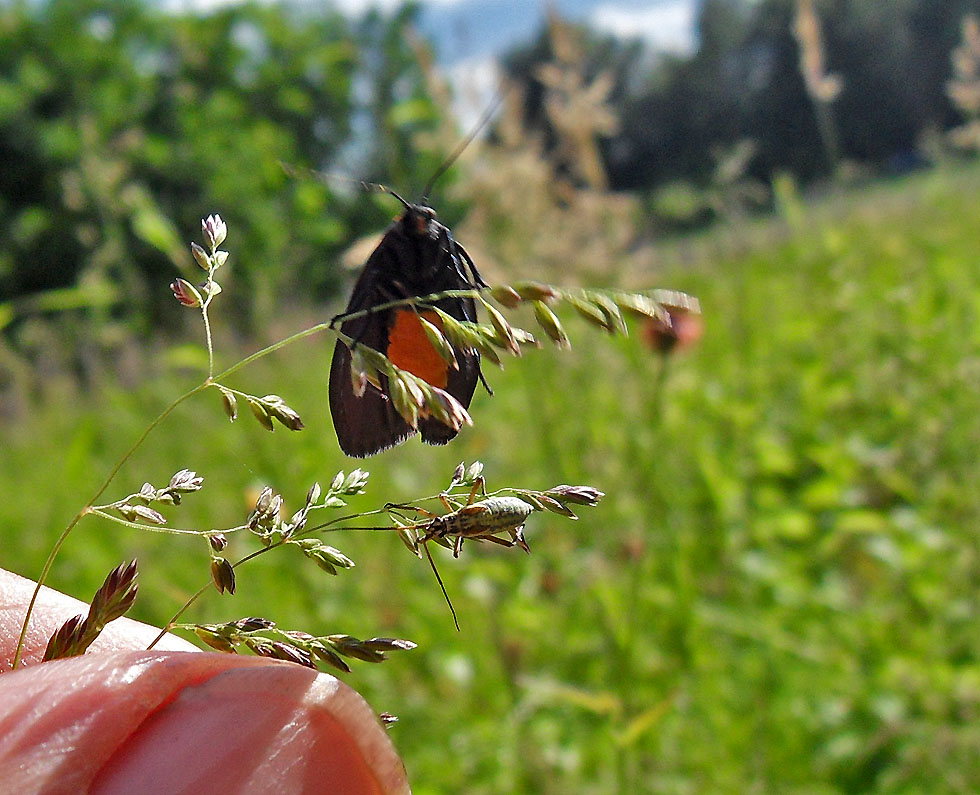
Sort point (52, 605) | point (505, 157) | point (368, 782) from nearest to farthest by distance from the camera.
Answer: point (368, 782), point (52, 605), point (505, 157)

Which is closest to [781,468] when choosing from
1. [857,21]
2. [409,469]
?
[409,469]

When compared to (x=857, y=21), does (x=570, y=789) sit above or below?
below

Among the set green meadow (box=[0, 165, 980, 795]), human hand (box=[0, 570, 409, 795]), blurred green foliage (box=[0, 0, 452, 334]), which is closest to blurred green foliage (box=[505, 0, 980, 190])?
blurred green foliage (box=[0, 0, 452, 334])

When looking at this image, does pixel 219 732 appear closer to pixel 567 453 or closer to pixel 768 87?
pixel 567 453

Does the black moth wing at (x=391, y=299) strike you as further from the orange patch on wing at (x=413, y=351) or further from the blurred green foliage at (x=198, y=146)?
the blurred green foliage at (x=198, y=146)

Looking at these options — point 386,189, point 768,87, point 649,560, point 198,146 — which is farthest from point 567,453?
point 768,87

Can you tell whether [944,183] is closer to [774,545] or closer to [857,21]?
[774,545]
